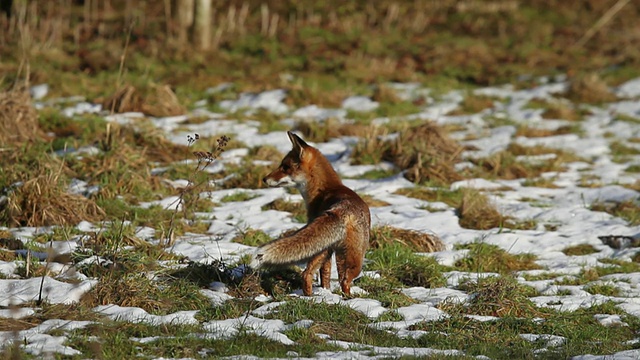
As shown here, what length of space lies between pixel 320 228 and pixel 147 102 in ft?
29.2

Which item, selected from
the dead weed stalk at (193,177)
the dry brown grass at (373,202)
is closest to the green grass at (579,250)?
the dry brown grass at (373,202)

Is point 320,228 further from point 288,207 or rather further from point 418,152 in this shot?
point 418,152

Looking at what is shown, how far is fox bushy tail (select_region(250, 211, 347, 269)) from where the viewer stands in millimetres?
6074

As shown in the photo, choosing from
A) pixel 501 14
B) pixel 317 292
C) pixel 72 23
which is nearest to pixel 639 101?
pixel 501 14

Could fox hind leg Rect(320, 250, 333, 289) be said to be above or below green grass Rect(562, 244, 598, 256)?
above

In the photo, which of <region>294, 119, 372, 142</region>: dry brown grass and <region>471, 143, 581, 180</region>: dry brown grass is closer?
<region>471, 143, 581, 180</region>: dry brown grass

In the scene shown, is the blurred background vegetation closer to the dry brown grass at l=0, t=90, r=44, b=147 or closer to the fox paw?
A: the dry brown grass at l=0, t=90, r=44, b=147

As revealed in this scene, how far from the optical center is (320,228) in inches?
259

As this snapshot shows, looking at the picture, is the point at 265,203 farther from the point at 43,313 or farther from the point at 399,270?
the point at 43,313

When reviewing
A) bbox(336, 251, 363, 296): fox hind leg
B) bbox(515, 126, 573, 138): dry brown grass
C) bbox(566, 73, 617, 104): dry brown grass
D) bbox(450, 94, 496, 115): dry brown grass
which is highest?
bbox(566, 73, 617, 104): dry brown grass

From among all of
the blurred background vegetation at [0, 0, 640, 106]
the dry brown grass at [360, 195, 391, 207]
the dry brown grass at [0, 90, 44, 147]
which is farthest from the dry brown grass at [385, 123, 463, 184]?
the dry brown grass at [0, 90, 44, 147]

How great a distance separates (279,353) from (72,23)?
19.4 m

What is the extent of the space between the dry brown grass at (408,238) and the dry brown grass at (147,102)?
6.90m

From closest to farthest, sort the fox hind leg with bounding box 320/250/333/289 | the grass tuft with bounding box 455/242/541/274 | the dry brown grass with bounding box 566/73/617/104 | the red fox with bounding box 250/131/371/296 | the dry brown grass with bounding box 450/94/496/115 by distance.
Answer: the red fox with bounding box 250/131/371/296 < the fox hind leg with bounding box 320/250/333/289 < the grass tuft with bounding box 455/242/541/274 < the dry brown grass with bounding box 450/94/496/115 < the dry brown grass with bounding box 566/73/617/104
